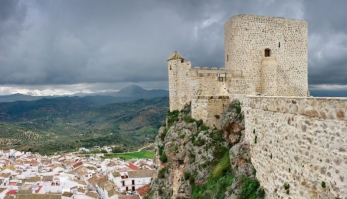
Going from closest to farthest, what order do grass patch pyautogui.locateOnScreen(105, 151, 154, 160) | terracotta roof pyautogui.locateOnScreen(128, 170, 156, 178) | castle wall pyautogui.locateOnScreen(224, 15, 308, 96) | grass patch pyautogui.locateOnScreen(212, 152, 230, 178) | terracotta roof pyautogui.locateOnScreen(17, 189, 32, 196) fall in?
grass patch pyautogui.locateOnScreen(212, 152, 230, 178), castle wall pyautogui.locateOnScreen(224, 15, 308, 96), terracotta roof pyautogui.locateOnScreen(17, 189, 32, 196), terracotta roof pyautogui.locateOnScreen(128, 170, 156, 178), grass patch pyautogui.locateOnScreen(105, 151, 154, 160)

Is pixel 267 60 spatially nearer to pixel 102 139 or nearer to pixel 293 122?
pixel 293 122

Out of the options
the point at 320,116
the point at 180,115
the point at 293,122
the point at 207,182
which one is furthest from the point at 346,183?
the point at 180,115

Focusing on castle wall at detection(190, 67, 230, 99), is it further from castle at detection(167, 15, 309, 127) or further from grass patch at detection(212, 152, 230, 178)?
grass patch at detection(212, 152, 230, 178)

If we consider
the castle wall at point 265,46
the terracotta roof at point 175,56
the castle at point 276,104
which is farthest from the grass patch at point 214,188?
the terracotta roof at point 175,56

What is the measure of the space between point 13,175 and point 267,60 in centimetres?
5414

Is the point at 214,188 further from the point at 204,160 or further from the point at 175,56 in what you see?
the point at 175,56

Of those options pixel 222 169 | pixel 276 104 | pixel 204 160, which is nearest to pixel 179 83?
pixel 204 160

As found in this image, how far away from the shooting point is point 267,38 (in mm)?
19250

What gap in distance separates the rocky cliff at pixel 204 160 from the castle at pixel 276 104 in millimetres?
689

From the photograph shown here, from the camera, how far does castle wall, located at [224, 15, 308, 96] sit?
62.3 feet

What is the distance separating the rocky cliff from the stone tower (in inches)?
27.3

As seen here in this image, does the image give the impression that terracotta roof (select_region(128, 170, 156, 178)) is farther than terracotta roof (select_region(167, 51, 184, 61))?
Yes

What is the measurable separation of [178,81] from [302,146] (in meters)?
15.6

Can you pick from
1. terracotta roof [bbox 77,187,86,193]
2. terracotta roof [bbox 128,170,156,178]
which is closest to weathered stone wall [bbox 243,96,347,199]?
terracotta roof [bbox 77,187,86,193]
